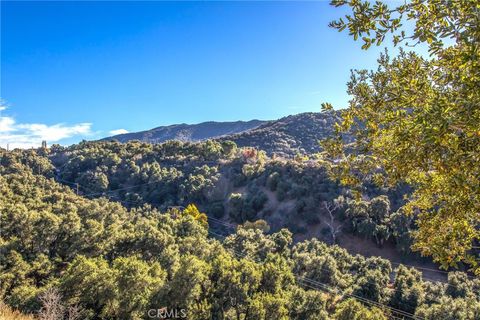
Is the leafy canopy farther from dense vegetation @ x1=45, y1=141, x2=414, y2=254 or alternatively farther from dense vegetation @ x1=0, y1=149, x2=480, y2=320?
dense vegetation @ x1=45, y1=141, x2=414, y2=254

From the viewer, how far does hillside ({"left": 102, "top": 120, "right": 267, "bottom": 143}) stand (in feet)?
471

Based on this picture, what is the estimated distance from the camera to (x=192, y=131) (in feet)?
498

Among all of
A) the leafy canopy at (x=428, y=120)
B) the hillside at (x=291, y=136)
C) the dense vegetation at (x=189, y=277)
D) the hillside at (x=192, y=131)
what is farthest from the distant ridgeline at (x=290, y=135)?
the leafy canopy at (x=428, y=120)

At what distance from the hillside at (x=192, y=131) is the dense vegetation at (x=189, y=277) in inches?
4385

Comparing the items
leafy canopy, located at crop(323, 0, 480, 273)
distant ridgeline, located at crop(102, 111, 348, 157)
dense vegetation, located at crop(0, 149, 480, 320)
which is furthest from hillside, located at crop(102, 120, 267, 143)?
leafy canopy, located at crop(323, 0, 480, 273)

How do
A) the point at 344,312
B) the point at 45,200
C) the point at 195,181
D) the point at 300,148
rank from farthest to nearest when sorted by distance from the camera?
the point at 300,148 → the point at 195,181 → the point at 45,200 → the point at 344,312

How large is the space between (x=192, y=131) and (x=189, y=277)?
13494cm

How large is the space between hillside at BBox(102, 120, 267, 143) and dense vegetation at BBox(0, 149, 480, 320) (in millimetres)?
111380

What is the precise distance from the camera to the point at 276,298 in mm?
19828

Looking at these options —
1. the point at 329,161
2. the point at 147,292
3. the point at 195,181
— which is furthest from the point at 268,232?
the point at 329,161

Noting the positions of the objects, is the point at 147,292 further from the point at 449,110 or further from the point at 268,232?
the point at 268,232

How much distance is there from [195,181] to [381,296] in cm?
3675

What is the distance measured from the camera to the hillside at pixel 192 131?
144m

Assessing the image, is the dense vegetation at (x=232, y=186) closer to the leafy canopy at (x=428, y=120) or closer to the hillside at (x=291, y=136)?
the hillside at (x=291, y=136)
